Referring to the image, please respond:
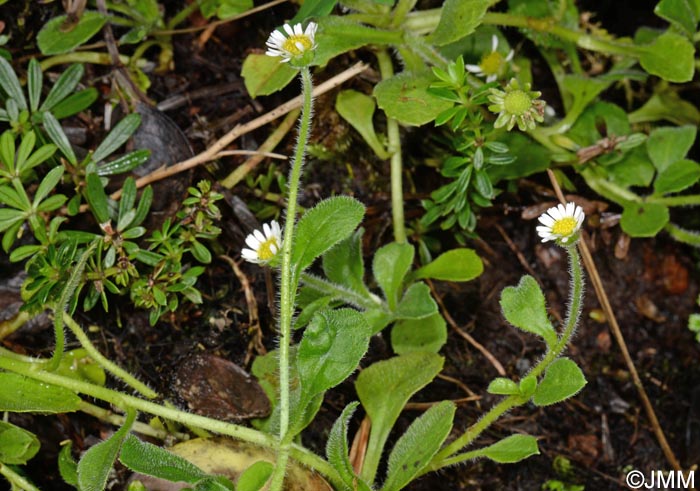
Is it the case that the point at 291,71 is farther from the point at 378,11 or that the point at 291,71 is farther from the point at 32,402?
the point at 32,402

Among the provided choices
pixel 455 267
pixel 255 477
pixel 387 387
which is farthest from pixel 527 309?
pixel 255 477

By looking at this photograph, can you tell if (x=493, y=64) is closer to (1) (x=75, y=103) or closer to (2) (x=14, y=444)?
(1) (x=75, y=103)

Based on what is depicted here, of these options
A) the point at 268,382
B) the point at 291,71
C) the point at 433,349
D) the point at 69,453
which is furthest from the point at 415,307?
the point at 69,453

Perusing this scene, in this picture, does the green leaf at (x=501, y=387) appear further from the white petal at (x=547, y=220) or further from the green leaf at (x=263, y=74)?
the green leaf at (x=263, y=74)

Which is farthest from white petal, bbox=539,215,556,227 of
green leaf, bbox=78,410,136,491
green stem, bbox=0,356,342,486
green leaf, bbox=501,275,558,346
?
green leaf, bbox=78,410,136,491

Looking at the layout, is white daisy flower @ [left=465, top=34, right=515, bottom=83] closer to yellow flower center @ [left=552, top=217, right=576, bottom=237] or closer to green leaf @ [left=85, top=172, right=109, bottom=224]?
yellow flower center @ [left=552, top=217, right=576, bottom=237]
